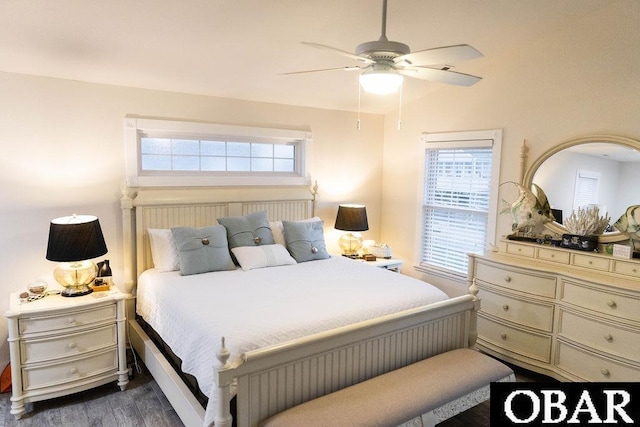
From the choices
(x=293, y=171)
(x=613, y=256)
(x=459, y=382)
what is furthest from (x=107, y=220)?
(x=613, y=256)

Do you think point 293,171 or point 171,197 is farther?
point 293,171

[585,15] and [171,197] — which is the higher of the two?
[585,15]

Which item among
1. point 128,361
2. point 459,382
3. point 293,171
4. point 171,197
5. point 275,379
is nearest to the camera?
point 275,379

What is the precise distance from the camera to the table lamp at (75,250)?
268 cm

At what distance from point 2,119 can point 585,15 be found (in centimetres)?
420

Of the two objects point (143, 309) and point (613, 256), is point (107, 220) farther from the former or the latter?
point (613, 256)

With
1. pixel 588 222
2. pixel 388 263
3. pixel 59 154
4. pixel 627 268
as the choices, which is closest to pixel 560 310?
pixel 627 268

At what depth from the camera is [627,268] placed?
271cm

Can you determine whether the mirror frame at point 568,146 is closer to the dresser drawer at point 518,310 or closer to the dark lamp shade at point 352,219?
the dresser drawer at point 518,310

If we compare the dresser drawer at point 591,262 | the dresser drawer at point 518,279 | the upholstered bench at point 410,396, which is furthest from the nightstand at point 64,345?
the dresser drawer at point 591,262

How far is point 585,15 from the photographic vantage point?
9.98 feet

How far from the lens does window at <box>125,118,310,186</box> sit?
3412 mm

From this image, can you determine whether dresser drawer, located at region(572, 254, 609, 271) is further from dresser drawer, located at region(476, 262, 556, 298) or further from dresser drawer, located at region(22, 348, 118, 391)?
dresser drawer, located at region(22, 348, 118, 391)

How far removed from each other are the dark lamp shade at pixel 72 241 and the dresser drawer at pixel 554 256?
10.6 feet
